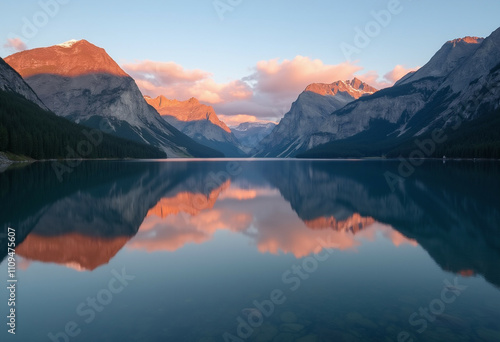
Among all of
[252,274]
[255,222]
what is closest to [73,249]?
[252,274]

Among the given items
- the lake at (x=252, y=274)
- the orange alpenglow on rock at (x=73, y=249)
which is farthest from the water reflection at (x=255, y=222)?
the lake at (x=252, y=274)

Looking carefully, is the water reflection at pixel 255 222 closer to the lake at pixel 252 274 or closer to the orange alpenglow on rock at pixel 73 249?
the orange alpenglow on rock at pixel 73 249

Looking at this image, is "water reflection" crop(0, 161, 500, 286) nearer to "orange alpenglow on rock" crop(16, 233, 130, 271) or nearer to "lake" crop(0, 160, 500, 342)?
"orange alpenglow on rock" crop(16, 233, 130, 271)

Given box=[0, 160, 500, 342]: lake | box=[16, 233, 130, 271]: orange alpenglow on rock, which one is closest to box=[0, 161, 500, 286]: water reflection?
box=[16, 233, 130, 271]: orange alpenglow on rock

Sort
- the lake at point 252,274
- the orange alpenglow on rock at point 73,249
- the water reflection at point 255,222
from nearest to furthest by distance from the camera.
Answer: the lake at point 252,274 < the orange alpenglow on rock at point 73,249 < the water reflection at point 255,222

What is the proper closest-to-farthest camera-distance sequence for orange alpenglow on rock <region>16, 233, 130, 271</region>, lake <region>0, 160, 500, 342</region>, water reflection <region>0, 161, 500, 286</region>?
lake <region>0, 160, 500, 342</region>, orange alpenglow on rock <region>16, 233, 130, 271</region>, water reflection <region>0, 161, 500, 286</region>

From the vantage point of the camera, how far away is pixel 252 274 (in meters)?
17.2

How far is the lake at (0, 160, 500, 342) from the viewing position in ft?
37.7

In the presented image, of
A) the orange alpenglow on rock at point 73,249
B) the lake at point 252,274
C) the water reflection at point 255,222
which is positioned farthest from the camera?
the water reflection at point 255,222

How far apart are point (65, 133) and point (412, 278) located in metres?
178

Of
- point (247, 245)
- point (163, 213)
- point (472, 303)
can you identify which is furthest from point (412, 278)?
point (163, 213)

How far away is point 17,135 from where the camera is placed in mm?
115688

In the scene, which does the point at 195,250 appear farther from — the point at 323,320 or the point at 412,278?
the point at 412,278

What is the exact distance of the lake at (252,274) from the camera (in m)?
11.5
